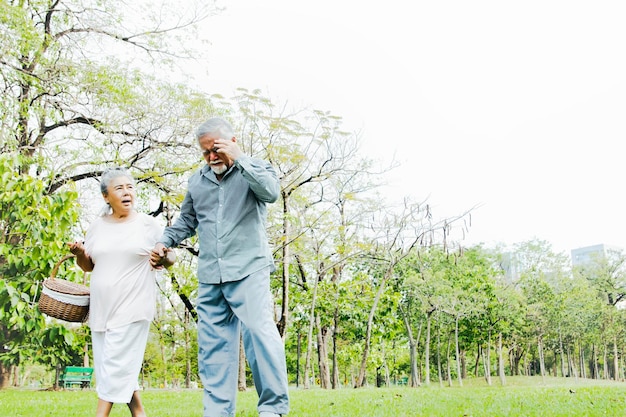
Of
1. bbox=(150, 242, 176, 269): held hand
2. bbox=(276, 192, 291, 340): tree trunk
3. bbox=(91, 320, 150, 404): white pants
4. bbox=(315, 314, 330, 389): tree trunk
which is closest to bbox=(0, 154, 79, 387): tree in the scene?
bbox=(91, 320, 150, 404): white pants

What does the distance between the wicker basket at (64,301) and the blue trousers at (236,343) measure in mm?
849

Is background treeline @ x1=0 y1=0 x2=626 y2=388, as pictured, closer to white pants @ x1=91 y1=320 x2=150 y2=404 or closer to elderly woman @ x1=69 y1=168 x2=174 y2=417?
elderly woman @ x1=69 y1=168 x2=174 y2=417

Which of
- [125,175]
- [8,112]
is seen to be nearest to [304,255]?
[8,112]

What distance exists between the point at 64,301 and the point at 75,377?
1720cm

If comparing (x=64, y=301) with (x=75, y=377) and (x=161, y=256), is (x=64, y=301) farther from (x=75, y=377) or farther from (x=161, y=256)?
(x=75, y=377)

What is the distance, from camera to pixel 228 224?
10.3ft

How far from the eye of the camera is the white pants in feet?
10.8

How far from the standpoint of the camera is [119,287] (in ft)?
11.2

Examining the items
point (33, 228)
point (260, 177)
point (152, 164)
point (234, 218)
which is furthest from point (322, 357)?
point (260, 177)

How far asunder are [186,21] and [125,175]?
1040cm

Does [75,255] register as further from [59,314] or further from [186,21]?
[186,21]

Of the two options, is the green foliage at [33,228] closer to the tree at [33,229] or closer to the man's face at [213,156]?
the tree at [33,229]

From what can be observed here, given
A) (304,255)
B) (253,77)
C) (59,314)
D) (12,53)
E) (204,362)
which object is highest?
(253,77)

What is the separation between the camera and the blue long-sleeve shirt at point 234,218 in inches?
120
